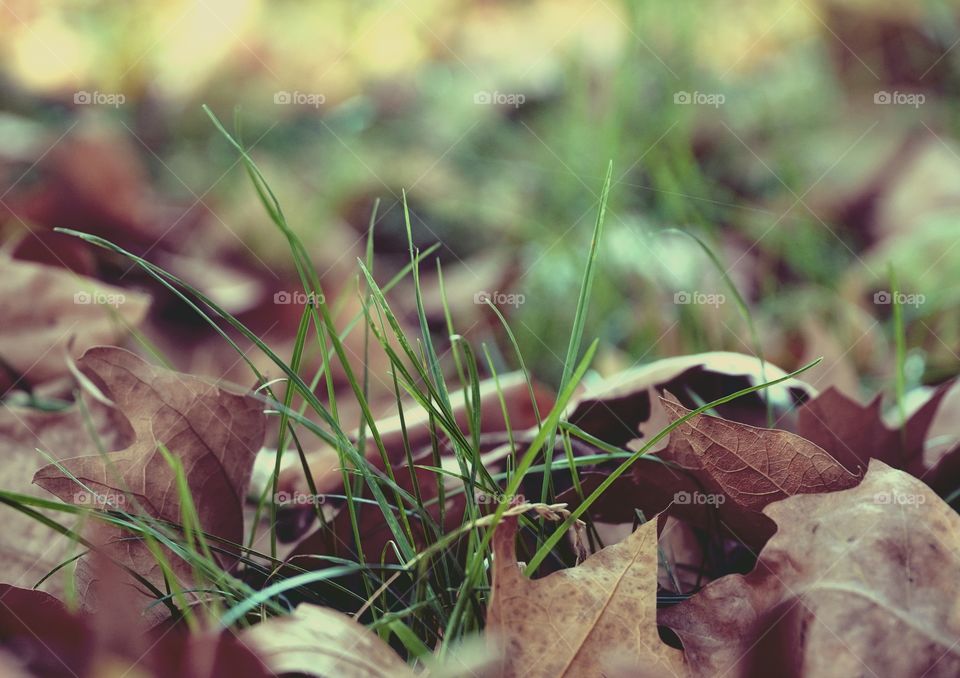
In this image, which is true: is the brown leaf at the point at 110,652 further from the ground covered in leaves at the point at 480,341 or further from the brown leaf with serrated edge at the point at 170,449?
the brown leaf with serrated edge at the point at 170,449

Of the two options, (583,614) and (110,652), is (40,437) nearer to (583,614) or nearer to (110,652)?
(110,652)

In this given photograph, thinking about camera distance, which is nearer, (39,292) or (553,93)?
(39,292)

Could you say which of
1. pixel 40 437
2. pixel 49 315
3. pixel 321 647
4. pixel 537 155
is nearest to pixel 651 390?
pixel 321 647

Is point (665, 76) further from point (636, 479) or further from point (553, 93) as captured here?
point (636, 479)

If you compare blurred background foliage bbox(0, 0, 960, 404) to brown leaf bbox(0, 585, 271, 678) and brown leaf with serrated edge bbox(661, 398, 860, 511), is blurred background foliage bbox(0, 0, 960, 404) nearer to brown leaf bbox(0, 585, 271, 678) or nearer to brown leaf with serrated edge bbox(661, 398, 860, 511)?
brown leaf with serrated edge bbox(661, 398, 860, 511)

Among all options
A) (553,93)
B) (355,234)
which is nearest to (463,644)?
(355,234)

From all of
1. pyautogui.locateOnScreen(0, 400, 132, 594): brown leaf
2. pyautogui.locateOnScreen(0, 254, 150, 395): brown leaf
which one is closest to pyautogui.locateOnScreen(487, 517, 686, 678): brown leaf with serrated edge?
pyautogui.locateOnScreen(0, 400, 132, 594): brown leaf
